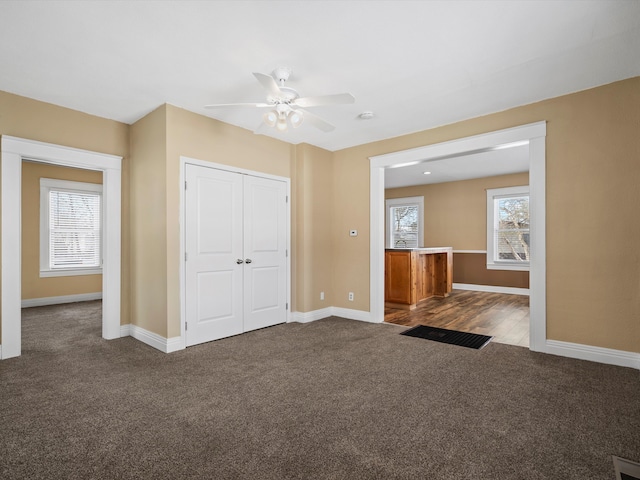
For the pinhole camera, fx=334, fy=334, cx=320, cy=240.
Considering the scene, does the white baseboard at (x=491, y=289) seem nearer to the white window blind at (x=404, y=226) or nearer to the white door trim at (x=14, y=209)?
the white window blind at (x=404, y=226)

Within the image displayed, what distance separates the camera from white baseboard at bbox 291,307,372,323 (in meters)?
4.95

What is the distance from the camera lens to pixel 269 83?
257cm

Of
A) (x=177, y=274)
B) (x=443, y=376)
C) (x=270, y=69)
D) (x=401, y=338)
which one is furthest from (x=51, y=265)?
(x=443, y=376)

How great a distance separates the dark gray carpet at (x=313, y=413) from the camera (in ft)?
5.77

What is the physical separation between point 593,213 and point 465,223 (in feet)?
16.0

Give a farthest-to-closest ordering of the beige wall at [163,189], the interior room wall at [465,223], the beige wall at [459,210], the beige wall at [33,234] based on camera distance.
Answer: the beige wall at [459,210] → the interior room wall at [465,223] → the beige wall at [33,234] → the beige wall at [163,189]

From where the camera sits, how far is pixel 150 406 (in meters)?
2.40

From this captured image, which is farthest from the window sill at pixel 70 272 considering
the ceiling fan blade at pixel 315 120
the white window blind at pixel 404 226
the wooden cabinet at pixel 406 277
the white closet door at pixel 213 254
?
the white window blind at pixel 404 226

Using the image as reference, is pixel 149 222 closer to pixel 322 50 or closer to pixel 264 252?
pixel 264 252

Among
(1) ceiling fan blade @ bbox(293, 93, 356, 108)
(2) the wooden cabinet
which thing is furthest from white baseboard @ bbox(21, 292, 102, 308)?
(1) ceiling fan blade @ bbox(293, 93, 356, 108)

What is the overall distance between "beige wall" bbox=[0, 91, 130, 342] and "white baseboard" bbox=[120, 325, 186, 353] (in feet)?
0.44

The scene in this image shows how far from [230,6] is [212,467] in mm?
2737

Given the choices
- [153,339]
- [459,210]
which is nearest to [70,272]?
[153,339]

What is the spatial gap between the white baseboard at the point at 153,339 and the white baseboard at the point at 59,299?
3.20 metres
